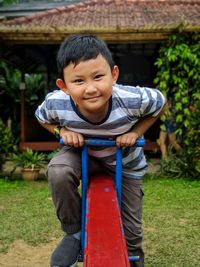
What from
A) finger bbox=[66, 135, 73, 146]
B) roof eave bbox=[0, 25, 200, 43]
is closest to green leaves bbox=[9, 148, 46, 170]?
roof eave bbox=[0, 25, 200, 43]

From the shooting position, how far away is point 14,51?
984 cm

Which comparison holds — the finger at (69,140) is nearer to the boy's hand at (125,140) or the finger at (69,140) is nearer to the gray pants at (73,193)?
the gray pants at (73,193)

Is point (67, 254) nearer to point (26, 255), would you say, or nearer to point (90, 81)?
point (90, 81)

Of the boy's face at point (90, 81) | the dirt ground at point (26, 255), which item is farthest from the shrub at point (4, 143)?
the boy's face at point (90, 81)

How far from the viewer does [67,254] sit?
244 cm

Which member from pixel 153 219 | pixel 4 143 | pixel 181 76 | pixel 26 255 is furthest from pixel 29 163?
pixel 26 255

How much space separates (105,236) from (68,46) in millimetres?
984

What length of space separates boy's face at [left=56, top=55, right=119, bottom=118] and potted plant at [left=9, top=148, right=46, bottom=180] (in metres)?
5.46

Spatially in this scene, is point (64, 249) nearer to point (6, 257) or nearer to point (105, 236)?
point (105, 236)

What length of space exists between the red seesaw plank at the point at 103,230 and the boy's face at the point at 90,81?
425 mm

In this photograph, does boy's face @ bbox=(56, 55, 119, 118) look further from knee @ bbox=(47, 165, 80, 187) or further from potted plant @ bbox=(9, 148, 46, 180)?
potted plant @ bbox=(9, 148, 46, 180)

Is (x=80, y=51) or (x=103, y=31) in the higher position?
(x=80, y=51)

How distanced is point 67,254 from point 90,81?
87 centimetres

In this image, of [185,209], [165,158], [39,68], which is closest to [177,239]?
[185,209]
